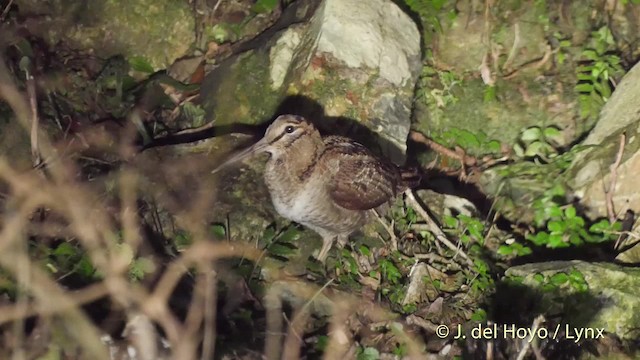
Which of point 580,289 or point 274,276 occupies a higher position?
point 580,289

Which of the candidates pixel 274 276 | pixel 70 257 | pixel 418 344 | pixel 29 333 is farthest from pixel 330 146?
pixel 29 333

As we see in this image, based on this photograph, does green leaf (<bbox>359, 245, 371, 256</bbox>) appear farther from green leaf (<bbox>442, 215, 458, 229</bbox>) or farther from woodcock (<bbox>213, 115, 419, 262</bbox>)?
green leaf (<bbox>442, 215, 458, 229</bbox>)

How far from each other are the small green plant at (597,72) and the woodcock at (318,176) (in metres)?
2.55

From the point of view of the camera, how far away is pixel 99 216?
5520 mm

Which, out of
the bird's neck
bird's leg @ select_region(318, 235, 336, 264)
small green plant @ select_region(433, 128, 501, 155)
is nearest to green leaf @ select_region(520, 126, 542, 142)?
small green plant @ select_region(433, 128, 501, 155)

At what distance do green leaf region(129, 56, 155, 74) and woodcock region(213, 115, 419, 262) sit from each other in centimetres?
194

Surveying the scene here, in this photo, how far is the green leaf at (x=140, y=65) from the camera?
24.5 feet

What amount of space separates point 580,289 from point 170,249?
2.72 meters

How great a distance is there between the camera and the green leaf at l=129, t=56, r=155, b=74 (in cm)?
746

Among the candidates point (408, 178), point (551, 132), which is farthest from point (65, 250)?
point (551, 132)

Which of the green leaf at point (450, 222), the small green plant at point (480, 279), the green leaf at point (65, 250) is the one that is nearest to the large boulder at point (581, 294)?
the small green plant at point (480, 279)

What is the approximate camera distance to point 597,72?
25.1ft

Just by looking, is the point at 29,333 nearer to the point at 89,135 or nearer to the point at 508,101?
the point at 89,135

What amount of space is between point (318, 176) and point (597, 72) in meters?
3.29
